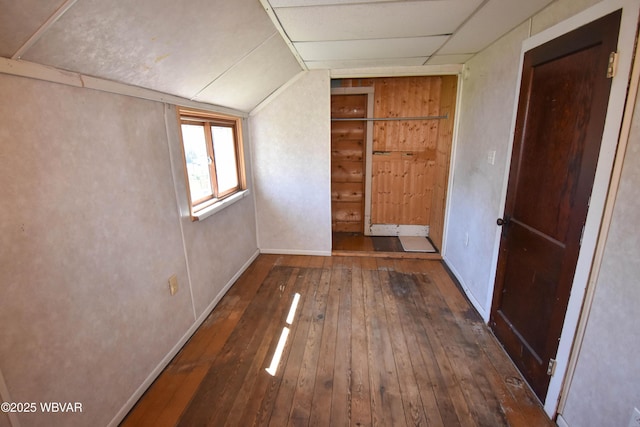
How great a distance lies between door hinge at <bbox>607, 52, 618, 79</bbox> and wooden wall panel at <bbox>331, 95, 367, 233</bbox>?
2.95 meters

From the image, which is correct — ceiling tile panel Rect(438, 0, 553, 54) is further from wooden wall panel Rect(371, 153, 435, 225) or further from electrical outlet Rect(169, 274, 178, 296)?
electrical outlet Rect(169, 274, 178, 296)

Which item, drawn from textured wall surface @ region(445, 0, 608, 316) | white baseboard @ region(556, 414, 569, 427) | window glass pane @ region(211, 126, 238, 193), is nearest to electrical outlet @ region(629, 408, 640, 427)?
white baseboard @ region(556, 414, 569, 427)

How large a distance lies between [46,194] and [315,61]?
2387mm

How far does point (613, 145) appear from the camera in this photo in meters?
1.19

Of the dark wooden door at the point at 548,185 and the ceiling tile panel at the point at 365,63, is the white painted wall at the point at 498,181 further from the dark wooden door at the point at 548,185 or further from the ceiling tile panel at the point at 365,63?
the ceiling tile panel at the point at 365,63

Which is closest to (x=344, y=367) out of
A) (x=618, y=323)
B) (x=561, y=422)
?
(x=561, y=422)

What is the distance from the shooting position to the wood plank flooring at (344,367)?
158 cm

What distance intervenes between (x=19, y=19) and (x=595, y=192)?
227cm

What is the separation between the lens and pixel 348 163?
14.1 ft

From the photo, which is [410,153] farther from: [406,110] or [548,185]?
[548,185]

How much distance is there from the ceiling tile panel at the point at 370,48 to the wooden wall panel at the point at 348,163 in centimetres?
136

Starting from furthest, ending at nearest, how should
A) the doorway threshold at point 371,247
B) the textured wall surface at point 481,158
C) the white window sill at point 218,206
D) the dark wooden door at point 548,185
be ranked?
the doorway threshold at point 371,247 < the white window sill at point 218,206 < the textured wall surface at point 481,158 < the dark wooden door at point 548,185

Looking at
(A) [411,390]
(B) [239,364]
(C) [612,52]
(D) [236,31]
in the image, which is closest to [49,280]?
(B) [239,364]

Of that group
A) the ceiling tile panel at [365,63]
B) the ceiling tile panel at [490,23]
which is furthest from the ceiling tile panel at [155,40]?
the ceiling tile panel at [490,23]
